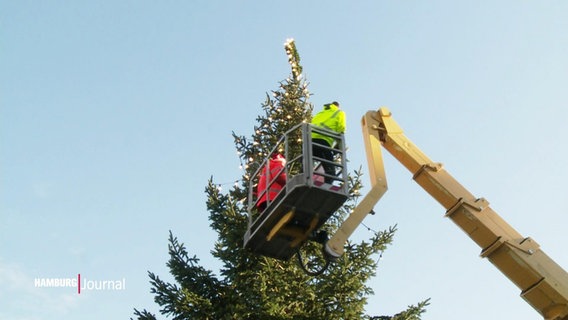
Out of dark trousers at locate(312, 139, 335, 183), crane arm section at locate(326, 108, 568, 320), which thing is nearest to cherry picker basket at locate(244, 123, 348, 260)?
dark trousers at locate(312, 139, 335, 183)

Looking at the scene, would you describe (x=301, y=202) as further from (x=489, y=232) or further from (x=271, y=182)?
(x=489, y=232)

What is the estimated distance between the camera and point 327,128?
28.1ft

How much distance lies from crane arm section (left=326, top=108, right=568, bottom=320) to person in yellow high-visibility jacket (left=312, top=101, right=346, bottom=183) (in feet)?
2.51

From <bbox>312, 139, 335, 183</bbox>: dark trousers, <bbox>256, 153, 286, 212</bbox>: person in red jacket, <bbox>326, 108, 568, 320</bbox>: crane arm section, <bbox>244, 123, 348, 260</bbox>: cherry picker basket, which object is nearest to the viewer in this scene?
<bbox>244, 123, 348, 260</bbox>: cherry picker basket

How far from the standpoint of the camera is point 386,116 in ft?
32.3

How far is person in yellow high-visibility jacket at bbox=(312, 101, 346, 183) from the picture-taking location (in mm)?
8156

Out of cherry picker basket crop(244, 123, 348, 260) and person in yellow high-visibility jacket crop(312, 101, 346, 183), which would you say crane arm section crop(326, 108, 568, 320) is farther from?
person in yellow high-visibility jacket crop(312, 101, 346, 183)

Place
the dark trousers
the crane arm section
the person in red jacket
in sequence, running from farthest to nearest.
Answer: the person in red jacket
the dark trousers
the crane arm section

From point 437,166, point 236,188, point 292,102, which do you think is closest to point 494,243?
point 437,166

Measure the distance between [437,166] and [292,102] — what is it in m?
5.63

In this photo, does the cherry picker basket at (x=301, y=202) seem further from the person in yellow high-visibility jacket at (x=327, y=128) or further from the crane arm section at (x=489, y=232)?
the crane arm section at (x=489, y=232)

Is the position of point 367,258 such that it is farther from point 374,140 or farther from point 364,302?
point 374,140

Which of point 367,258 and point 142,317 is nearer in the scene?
point 142,317

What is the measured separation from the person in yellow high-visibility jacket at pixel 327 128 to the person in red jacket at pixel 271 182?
588 millimetres
